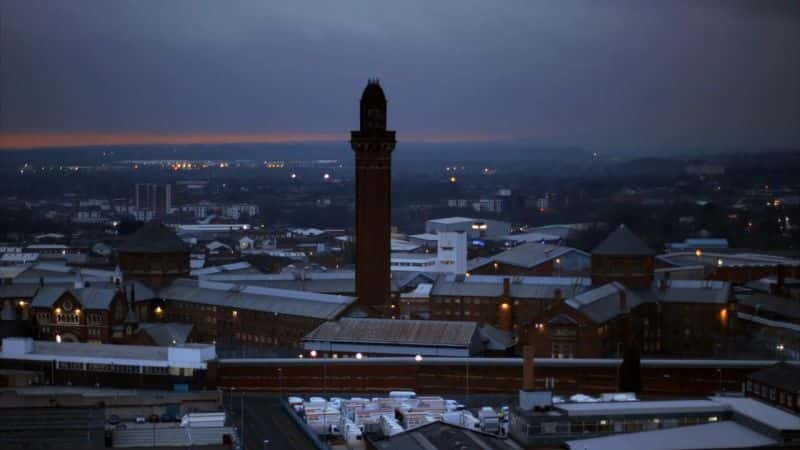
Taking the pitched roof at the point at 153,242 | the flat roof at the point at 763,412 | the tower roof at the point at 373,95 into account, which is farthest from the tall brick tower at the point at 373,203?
the flat roof at the point at 763,412

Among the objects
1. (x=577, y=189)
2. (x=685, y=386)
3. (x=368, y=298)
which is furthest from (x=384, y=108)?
(x=577, y=189)

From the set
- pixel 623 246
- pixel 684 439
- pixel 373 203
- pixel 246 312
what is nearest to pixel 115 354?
pixel 246 312

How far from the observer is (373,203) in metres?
29.2

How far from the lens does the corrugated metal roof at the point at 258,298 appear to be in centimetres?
2845

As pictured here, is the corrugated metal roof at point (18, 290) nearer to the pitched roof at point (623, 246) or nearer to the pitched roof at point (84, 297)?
the pitched roof at point (84, 297)

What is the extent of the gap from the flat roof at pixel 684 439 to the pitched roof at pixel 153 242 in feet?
66.5

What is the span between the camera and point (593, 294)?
28.8 meters

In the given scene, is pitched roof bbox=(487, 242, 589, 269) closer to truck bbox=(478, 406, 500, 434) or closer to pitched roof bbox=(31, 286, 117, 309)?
pitched roof bbox=(31, 286, 117, 309)

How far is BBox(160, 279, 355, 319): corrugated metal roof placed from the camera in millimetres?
28453

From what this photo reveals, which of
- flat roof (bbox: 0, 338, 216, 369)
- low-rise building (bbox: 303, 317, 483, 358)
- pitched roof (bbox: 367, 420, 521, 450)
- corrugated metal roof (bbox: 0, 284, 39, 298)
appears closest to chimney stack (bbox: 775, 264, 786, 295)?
low-rise building (bbox: 303, 317, 483, 358)

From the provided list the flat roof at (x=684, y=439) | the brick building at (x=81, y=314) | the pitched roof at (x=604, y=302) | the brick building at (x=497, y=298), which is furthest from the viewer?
the brick building at (x=497, y=298)

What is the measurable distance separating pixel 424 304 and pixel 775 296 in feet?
31.4

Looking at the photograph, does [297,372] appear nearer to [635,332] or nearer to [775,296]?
[635,332]

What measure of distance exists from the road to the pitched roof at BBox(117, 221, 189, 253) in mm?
12199
